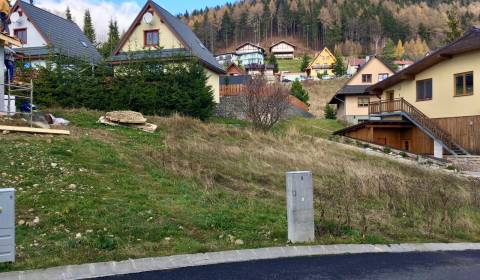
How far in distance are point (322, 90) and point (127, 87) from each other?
6376 cm

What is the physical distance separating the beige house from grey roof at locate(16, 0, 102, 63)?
29144mm

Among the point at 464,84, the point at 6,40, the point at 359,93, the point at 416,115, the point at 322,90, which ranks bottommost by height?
the point at 416,115

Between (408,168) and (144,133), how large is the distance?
12942mm

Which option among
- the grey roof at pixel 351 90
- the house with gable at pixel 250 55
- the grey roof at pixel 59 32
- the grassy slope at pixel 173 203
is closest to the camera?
the grassy slope at pixel 173 203

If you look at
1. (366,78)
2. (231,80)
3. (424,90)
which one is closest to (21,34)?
(231,80)

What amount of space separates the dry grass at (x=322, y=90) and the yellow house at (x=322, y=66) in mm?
12592

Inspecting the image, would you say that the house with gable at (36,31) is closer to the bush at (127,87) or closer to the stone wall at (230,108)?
the stone wall at (230,108)

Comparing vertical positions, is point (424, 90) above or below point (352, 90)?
below

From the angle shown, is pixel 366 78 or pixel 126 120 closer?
pixel 126 120

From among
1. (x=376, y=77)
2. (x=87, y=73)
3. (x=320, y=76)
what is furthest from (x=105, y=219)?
(x=320, y=76)

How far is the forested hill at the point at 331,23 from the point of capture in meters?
152

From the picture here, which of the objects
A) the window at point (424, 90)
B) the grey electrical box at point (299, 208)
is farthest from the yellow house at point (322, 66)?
the grey electrical box at point (299, 208)

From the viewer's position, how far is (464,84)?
101ft

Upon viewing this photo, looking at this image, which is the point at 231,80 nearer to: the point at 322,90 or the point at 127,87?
the point at 127,87
